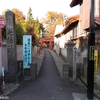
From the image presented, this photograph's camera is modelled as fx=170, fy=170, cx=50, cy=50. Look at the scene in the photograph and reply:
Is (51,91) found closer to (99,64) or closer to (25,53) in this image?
(99,64)

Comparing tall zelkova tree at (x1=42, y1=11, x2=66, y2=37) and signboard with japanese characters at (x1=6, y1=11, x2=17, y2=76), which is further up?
tall zelkova tree at (x1=42, y1=11, x2=66, y2=37)

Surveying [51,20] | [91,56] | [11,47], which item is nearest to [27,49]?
[11,47]

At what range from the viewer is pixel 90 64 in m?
6.49

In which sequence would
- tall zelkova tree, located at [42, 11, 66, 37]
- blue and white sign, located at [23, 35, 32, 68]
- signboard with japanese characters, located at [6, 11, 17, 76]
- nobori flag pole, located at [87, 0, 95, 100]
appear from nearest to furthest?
nobori flag pole, located at [87, 0, 95, 100] → signboard with japanese characters, located at [6, 11, 17, 76] → blue and white sign, located at [23, 35, 32, 68] → tall zelkova tree, located at [42, 11, 66, 37]

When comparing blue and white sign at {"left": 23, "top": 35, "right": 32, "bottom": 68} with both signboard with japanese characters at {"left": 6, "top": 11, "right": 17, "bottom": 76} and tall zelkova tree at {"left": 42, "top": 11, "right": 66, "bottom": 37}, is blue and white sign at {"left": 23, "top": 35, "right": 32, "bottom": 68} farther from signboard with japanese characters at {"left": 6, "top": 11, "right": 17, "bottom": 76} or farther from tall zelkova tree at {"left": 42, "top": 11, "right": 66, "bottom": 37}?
tall zelkova tree at {"left": 42, "top": 11, "right": 66, "bottom": 37}

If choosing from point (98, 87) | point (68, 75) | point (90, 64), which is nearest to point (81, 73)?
point (68, 75)

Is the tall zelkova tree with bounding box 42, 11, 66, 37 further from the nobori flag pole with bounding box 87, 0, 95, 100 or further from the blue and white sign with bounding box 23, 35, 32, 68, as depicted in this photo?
the nobori flag pole with bounding box 87, 0, 95, 100

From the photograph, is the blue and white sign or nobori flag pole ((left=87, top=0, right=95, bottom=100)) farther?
the blue and white sign

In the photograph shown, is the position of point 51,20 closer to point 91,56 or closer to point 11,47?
point 11,47

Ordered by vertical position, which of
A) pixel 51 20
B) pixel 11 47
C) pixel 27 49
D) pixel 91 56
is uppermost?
pixel 51 20

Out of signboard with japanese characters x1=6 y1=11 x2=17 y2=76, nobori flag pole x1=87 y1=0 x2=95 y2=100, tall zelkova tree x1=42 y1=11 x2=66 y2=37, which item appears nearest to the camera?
nobori flag pole x1=87 y1=0 x2=95 y2=100

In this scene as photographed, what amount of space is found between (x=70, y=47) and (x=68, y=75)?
6.35 feet

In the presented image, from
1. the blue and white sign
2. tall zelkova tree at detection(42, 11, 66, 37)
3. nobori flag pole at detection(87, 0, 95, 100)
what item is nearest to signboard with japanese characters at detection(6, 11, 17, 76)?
the blue and white sign

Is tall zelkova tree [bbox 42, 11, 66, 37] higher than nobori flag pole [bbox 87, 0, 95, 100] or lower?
higher
